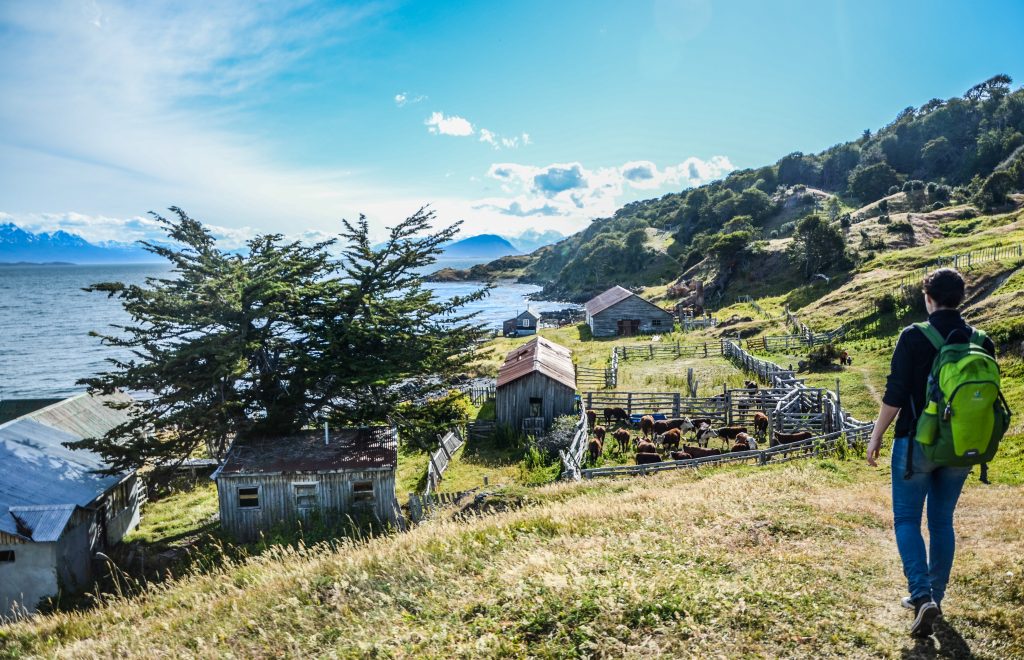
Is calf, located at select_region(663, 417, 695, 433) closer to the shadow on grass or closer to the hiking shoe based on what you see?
the shadow on grass

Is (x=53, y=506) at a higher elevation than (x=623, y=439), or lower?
lower

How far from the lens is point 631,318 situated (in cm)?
6531

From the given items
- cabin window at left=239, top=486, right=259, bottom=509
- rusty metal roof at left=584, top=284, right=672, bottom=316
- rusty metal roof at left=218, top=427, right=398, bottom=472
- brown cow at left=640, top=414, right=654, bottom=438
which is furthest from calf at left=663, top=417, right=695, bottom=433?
rusty metal roof at left=584, top=284, right=672, bottom=316

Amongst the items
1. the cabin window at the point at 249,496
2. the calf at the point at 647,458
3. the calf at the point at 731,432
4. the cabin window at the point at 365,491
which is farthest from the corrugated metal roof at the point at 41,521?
the calf at the point at 731,432

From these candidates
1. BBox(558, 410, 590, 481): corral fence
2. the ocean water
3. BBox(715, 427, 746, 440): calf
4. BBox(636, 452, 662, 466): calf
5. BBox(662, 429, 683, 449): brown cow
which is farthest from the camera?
the ocean water

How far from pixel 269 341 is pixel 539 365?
13.5 m

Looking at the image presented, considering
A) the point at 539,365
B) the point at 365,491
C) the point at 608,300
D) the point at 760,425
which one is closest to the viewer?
the point at 365,491

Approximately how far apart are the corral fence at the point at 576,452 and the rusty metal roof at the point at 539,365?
3.95 meters

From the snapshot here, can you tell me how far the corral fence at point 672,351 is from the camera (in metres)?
45.6

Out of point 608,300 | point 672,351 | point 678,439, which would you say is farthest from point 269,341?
point 608,300

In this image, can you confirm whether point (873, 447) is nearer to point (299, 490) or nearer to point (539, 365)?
point (299, 490)

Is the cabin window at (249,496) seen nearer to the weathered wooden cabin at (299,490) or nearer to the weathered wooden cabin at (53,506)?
the weathered wooden cabin at (299,490)

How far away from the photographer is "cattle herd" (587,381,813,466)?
65.8 feet

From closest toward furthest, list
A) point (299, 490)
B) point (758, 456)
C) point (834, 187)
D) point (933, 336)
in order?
1. point (933, 336)
2. point (758, 456)
3. point (299, 490)
4. point (834, 187)
